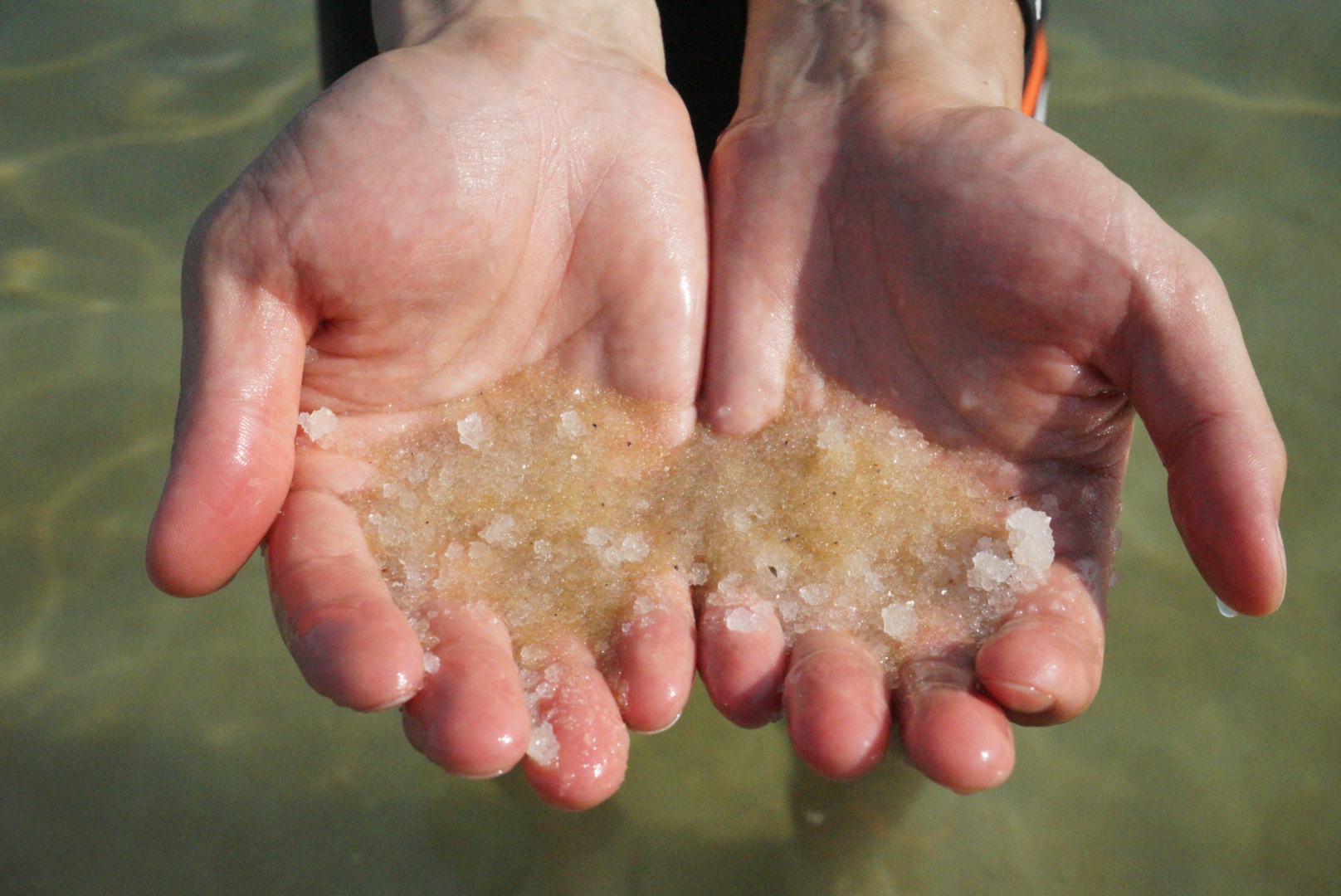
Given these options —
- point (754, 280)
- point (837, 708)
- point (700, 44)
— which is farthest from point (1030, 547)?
point (700, 44)

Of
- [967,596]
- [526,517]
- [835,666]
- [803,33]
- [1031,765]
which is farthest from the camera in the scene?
[803,33]

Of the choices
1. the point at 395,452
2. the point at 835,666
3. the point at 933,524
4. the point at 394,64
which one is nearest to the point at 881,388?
the point at 933,524

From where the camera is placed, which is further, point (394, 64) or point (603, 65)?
point (603, 65)

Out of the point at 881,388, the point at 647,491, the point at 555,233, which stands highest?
the point at 555,233

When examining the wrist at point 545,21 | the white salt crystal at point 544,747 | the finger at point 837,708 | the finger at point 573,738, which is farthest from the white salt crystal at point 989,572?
the wrist at point 545,21

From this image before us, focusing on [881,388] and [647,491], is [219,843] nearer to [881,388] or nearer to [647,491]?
[647,491]

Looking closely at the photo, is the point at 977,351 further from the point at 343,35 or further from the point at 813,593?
the point at 343,35

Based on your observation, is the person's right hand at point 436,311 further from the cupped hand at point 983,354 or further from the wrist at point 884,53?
the wrist at point 884,53
